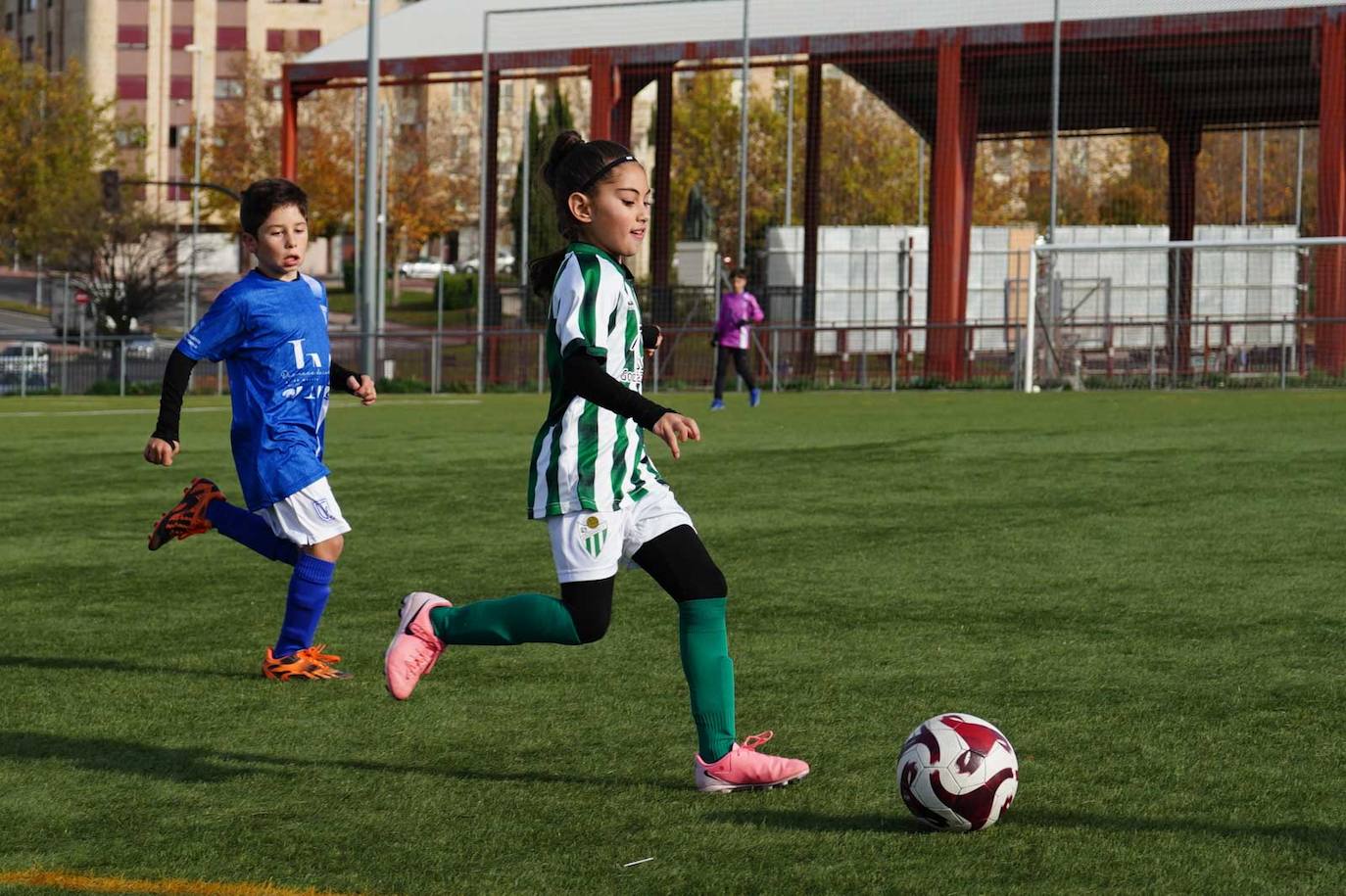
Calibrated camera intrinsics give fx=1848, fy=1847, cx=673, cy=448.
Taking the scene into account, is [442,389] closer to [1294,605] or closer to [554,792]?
[1294,605]

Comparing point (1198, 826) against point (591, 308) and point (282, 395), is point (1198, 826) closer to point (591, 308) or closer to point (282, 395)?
point (591, 308)

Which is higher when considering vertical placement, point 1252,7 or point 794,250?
point 1252,7

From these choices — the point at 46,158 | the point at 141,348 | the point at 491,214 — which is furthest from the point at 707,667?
the point at 46,158

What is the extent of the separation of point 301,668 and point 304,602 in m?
0.23

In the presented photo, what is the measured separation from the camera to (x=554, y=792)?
14.5ft

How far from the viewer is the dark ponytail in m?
4.52

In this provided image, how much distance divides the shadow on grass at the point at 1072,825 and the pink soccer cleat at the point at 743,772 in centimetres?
15

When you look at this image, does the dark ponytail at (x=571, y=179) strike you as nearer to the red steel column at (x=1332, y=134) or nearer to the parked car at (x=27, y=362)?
the red steel column at (x=1332, y=134)

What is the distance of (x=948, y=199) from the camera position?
31000mm

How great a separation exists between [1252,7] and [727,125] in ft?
91.3

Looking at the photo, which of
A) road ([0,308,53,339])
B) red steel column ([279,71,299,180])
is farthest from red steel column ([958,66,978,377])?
road ([0,308,53,339])

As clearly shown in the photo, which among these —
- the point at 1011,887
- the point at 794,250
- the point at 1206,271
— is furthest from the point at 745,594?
the point at 794,250

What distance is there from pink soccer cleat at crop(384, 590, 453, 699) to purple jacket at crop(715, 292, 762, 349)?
18.9 m

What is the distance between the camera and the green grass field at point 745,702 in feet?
12.7
